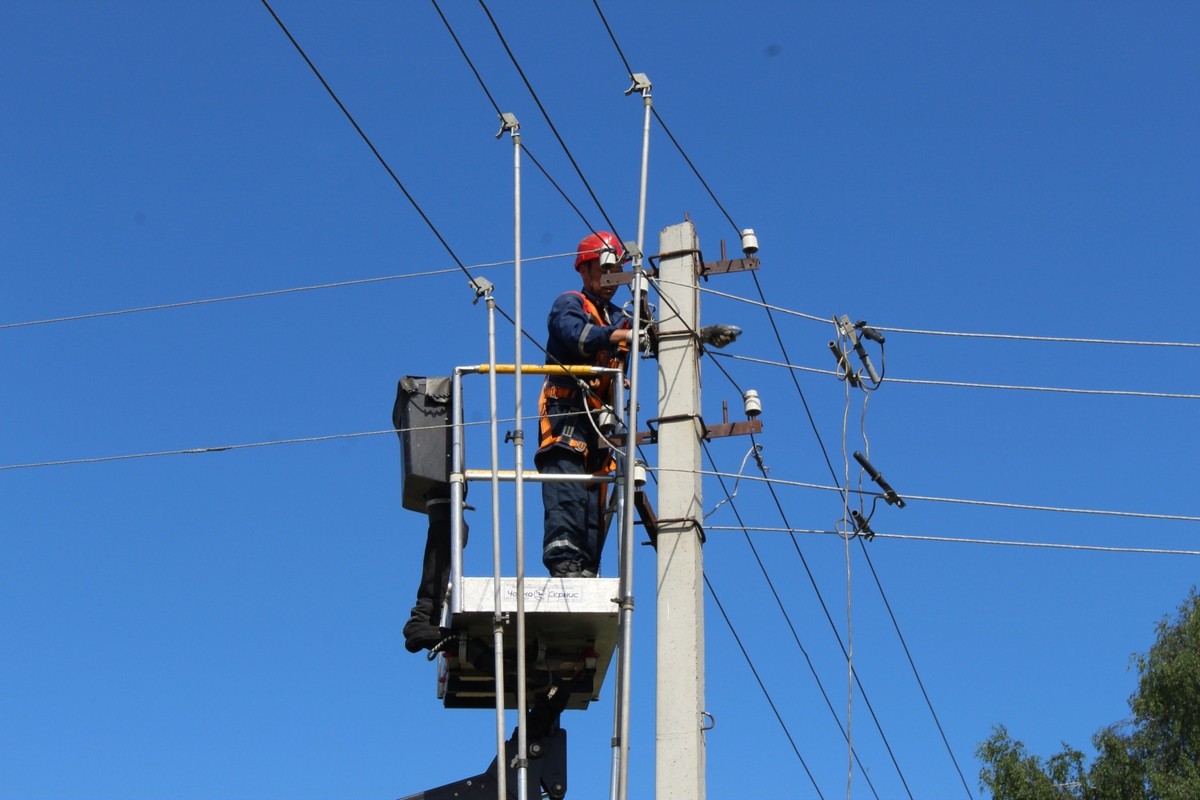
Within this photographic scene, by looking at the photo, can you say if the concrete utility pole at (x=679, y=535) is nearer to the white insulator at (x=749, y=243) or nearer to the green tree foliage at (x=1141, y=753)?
the white insulator at (x=749, y=243)

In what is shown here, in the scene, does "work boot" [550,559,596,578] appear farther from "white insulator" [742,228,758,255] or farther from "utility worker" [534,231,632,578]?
"white insulator" [742,228,758,255]

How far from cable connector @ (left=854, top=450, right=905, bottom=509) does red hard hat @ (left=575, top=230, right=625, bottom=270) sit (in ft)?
6.29

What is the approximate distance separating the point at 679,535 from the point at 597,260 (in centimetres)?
192

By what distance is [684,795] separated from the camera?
7652mm

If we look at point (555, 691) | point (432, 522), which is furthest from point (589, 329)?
point (555, 691)

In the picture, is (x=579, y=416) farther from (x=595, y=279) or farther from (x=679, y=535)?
(x=679, y=535)

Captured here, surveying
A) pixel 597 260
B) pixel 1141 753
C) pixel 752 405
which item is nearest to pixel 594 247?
pixel 597 260

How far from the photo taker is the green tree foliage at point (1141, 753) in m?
21.1

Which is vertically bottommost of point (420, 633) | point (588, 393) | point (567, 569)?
point (420, 633)

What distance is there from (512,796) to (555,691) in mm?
599

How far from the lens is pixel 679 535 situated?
837 cm

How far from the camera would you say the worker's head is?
9352mm

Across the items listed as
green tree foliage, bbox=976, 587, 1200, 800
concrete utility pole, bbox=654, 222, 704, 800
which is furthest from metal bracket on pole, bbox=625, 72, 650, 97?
green tree foliage, bbox=976, 587, 1200, 800

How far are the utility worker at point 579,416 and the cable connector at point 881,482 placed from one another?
160 cm
